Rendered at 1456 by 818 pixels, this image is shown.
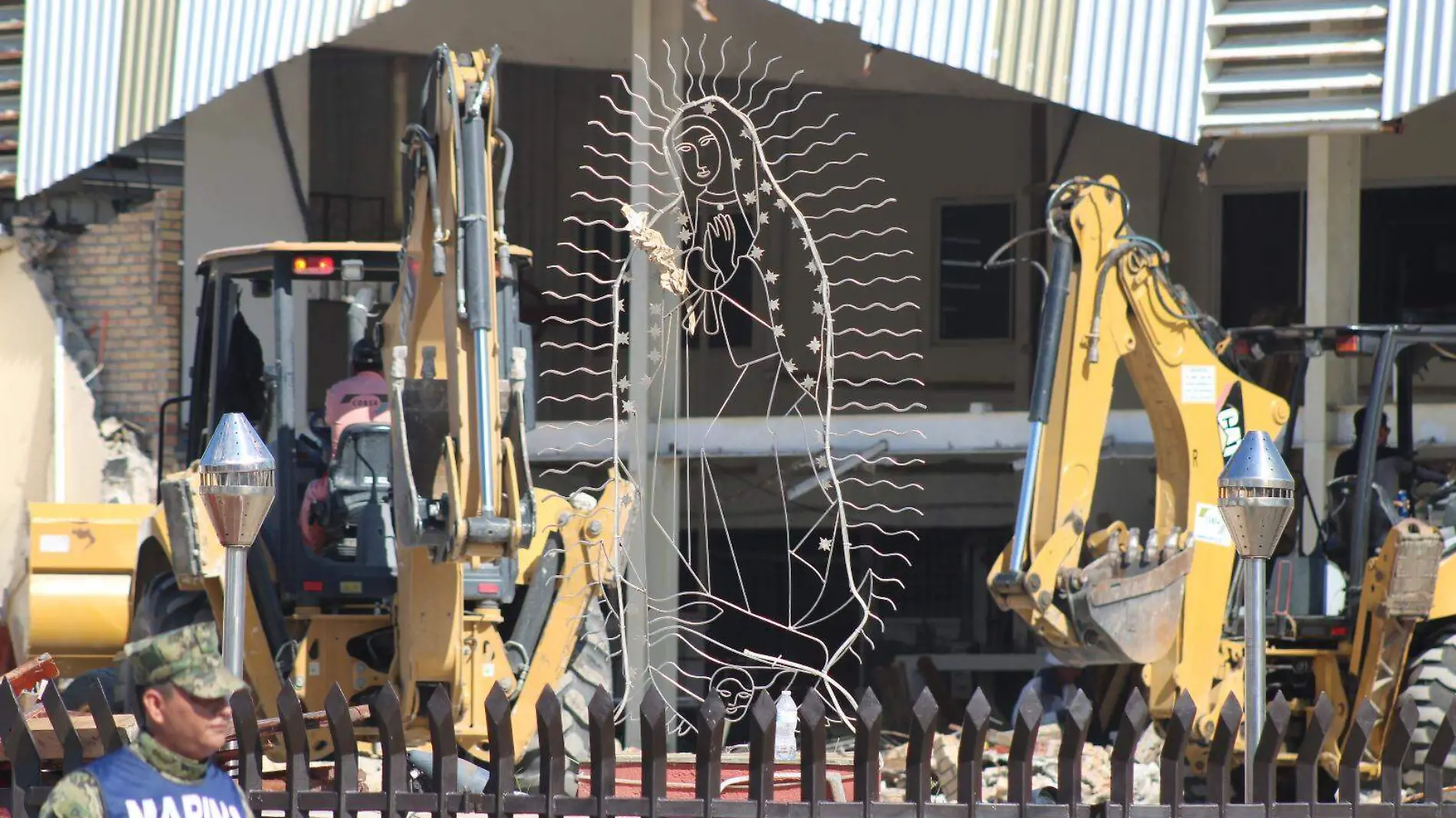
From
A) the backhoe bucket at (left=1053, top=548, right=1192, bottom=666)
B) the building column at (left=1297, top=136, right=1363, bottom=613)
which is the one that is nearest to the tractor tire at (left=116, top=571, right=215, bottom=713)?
the backhoe bucket at (left=1053, top=548, right=1192, bottom=666)

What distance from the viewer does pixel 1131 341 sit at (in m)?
10.0

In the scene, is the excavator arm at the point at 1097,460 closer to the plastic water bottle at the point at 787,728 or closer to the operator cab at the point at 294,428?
the plastic water bottle at the point at 787,728

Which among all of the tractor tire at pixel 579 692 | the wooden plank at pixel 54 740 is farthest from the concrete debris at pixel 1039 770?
the wooden plank at pixel 54 740

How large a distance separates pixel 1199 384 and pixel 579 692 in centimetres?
350

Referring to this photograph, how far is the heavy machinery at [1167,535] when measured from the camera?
9.62 m

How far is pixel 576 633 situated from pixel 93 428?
22.9ft

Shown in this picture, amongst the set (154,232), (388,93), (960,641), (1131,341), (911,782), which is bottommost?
(960,641)

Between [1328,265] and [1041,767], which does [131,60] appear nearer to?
[1041,767]

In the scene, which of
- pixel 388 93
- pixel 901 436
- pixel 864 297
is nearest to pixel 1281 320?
pixel 864 297

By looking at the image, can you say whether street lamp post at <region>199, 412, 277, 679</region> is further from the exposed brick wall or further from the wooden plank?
the exposed brick wall

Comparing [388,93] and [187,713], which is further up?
[388,93]

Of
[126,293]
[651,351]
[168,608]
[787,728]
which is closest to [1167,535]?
[787,728]

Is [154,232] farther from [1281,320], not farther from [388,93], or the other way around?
[1281,320]

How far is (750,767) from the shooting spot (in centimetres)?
541
